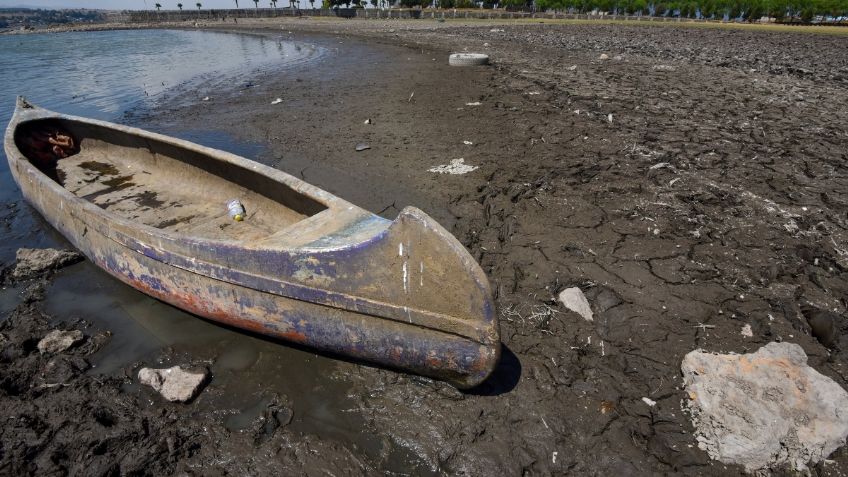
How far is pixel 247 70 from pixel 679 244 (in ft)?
60.1

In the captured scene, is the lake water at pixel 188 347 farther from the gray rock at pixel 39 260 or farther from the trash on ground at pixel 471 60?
the trash on ground at pixel 471 60

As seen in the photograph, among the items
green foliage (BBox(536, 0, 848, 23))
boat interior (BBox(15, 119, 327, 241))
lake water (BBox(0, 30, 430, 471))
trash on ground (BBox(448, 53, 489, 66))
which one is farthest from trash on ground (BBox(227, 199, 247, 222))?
green foliage (BBox(536, 0, 848, 23))

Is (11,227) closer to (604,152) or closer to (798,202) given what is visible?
(604,152)

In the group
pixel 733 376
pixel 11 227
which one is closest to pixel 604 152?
pixel 733 376

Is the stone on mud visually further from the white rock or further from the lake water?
the lake water

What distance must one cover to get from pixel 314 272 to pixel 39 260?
3935mm

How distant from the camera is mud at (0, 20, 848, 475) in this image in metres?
2.61

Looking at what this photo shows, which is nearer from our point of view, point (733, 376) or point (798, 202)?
point (733, 376)

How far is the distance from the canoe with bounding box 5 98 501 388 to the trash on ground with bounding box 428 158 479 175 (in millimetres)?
2745

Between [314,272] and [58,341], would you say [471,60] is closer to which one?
[314,272]

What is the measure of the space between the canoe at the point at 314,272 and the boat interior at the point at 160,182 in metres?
0.04

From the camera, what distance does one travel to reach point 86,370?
329cm

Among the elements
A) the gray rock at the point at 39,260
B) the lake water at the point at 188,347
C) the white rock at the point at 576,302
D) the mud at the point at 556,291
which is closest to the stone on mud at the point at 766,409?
the mud at the point at 556,291

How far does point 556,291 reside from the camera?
3.81m
